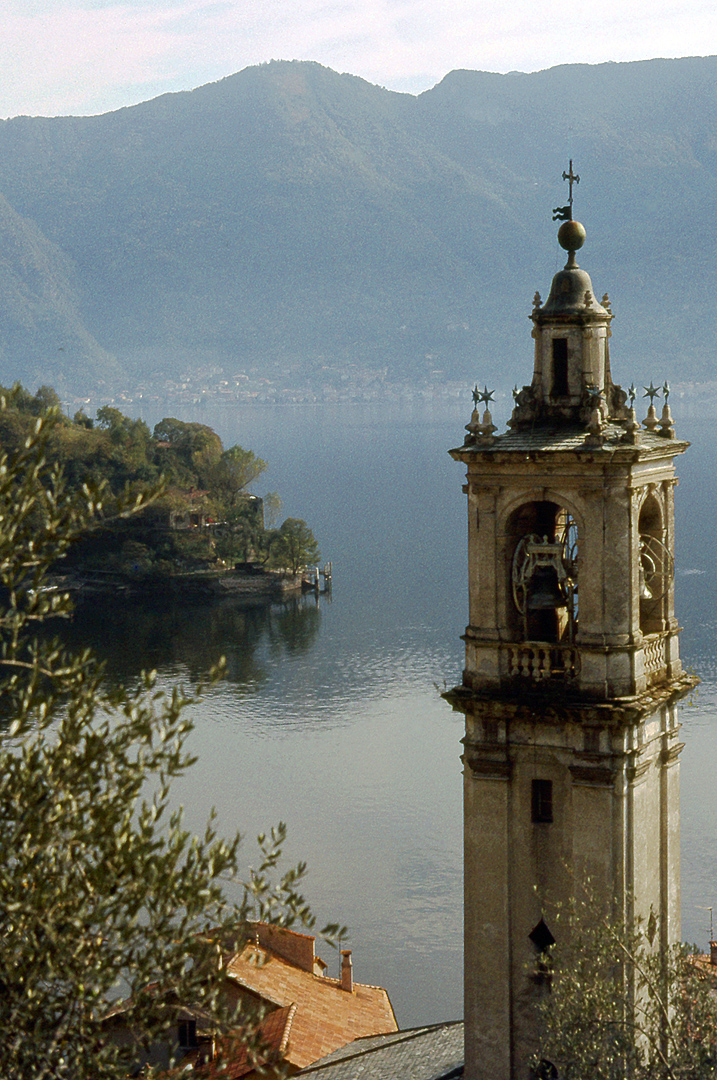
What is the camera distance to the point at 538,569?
2355 cm

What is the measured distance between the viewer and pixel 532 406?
23.4m

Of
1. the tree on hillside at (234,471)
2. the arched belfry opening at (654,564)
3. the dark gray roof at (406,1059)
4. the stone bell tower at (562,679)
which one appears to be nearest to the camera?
the stone bell tower at (562,679)

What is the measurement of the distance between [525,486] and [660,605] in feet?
9.89

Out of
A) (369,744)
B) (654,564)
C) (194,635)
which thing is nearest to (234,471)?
(194,635)

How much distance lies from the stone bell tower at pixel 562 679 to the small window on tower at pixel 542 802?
3cm

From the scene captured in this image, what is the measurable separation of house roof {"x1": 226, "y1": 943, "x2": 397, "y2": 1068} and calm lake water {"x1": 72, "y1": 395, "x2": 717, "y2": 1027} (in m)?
7.72

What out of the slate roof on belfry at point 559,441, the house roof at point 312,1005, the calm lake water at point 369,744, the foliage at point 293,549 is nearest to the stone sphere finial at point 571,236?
the slate roof on belfry at point 559,441

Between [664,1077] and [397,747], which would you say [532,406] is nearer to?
[664,1077]

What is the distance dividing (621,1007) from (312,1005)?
1540 centimetres

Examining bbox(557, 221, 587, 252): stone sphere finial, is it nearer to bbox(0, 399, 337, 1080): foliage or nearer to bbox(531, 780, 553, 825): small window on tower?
bbox(531, 780, 553, 825): small window on tower

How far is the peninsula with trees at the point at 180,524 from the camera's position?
141 meters

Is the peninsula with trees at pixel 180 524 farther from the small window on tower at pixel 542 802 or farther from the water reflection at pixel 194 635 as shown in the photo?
the small window on tower at pixel 542 802

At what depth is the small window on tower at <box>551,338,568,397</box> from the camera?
77.4 ft

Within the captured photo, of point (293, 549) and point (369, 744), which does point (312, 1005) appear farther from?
point (293, 549)
